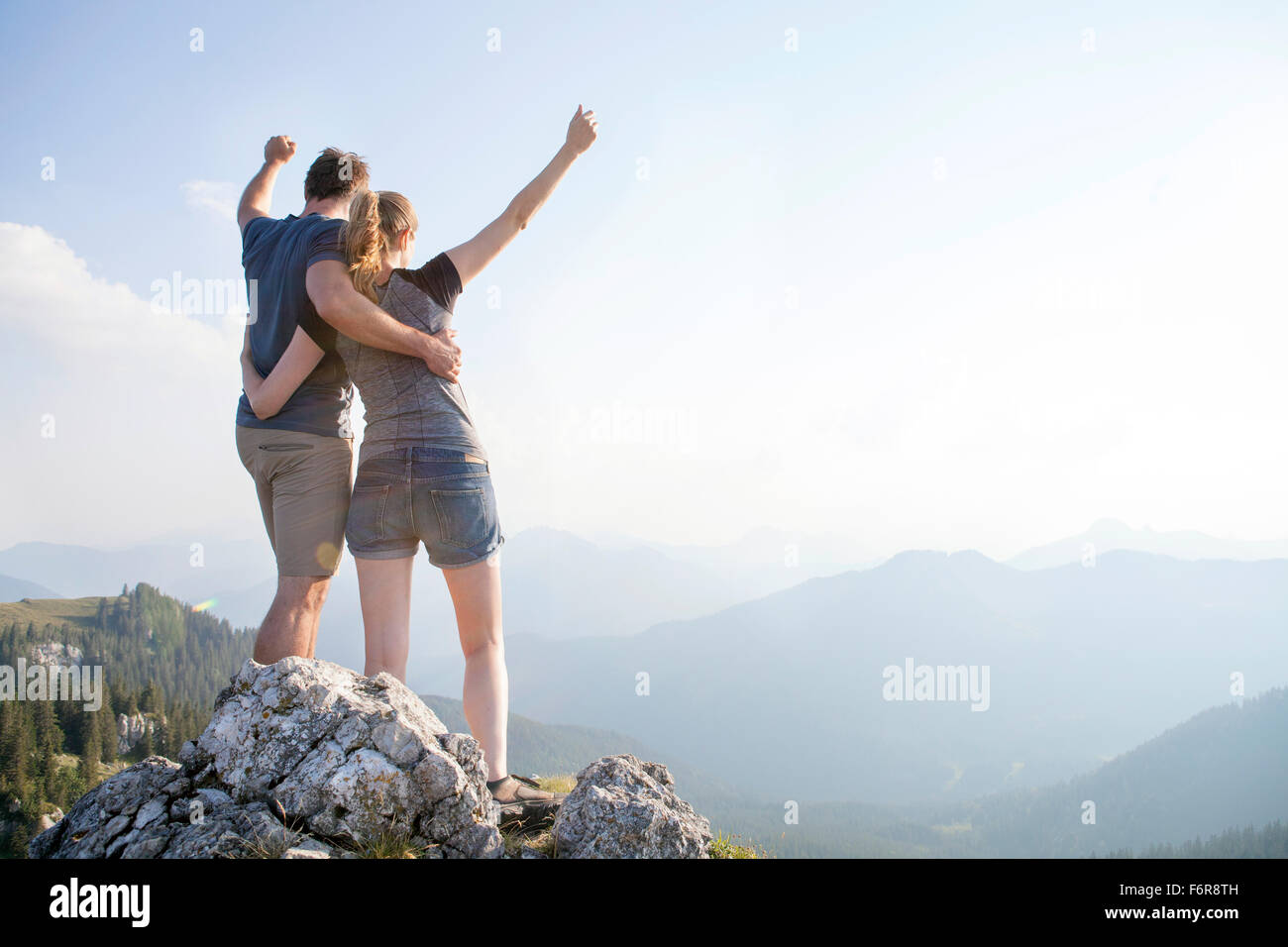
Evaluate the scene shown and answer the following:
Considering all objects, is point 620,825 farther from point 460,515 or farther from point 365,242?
point 365,242

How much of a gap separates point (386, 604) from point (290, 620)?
2.46 feet

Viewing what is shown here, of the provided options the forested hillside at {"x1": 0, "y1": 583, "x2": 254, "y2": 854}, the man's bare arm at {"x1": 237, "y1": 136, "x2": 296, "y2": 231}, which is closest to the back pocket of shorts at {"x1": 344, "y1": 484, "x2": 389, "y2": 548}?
the man's bare arm at {"x1": 237, "y1": 136, "x2": 296, "y2": 231}

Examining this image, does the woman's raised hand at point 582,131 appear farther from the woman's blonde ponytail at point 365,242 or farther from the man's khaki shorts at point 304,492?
the man's khaki shorts at point 304,492

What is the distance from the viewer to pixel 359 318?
4.89 m

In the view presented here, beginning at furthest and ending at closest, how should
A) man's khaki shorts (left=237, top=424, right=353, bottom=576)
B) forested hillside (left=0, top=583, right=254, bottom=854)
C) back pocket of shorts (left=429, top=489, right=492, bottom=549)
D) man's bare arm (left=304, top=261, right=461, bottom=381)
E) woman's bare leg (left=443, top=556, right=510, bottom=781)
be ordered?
forested hillside (left=0, top=583, right=254, bottom=854) → man's khaki shorts (left=237, top=424, right=353, bottom=576) → woman's bare leg (left=443, top=556, right=510, bottom=781) → back pocket of shorts (left=429, top=489, right=492, bottom=549) → man's bare arm (left=304, top=261, right=461, bottom=381)

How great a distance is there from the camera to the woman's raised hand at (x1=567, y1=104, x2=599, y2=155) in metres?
5.74

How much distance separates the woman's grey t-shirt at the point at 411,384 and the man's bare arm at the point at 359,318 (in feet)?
0.43

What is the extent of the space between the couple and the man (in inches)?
0.4

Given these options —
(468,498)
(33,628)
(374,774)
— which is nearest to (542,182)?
(468,498)

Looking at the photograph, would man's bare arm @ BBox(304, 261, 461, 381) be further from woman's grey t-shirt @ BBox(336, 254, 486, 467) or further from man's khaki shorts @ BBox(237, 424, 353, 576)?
man's khaki shorts @ BBox(237, 424, 353, 576)

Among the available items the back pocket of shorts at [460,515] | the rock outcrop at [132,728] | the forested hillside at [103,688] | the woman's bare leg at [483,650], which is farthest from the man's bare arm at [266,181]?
the rock outcrop at [132,728]

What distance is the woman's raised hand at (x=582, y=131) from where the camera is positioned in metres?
5.74

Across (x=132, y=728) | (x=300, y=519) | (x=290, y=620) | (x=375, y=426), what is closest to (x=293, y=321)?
(x=375, y=426)

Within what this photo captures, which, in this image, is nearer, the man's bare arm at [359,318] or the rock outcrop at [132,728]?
the man's bare arm at [359,318]
